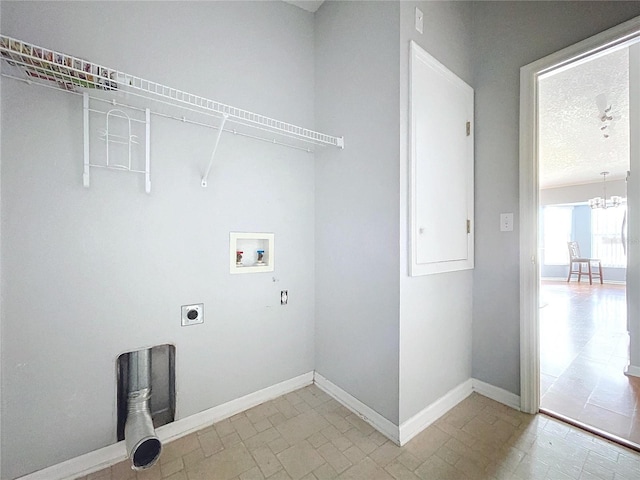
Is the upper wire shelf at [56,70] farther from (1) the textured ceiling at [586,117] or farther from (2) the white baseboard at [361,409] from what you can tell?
(1) the textured ceiling at [586,117]

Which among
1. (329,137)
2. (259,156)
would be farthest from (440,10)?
(259,156)

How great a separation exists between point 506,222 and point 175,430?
92.3 inches

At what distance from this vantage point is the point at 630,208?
2197 mm

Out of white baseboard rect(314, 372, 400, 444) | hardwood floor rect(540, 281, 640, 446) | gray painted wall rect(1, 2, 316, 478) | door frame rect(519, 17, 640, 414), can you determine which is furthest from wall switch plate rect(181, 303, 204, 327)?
hardwood floor rect(540, 281, 640, 446)

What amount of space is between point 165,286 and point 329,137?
1.35m

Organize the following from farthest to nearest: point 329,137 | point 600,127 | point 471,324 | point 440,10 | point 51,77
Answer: point 600,127 → point 471,324 → point 329,137 → point 440,10 → point 51,77

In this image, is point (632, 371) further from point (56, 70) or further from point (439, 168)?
point (56, 70)

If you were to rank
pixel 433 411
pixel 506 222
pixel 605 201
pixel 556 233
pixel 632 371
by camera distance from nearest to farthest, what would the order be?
pixel 433 411 → pixel 506 222 → pixel 632 371 → pixel 605 201 → pixel 556 233

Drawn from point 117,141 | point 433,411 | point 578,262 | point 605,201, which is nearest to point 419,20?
point 117,141

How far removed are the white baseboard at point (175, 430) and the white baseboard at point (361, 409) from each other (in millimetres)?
138

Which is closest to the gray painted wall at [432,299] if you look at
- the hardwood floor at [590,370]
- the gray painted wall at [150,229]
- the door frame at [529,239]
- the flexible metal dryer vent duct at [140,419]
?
the door frame at [529,239]

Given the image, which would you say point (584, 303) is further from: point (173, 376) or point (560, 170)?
point (173, 376)

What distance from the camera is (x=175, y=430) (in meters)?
1.47

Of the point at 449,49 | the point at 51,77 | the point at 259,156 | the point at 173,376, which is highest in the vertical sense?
the point at 449,49
